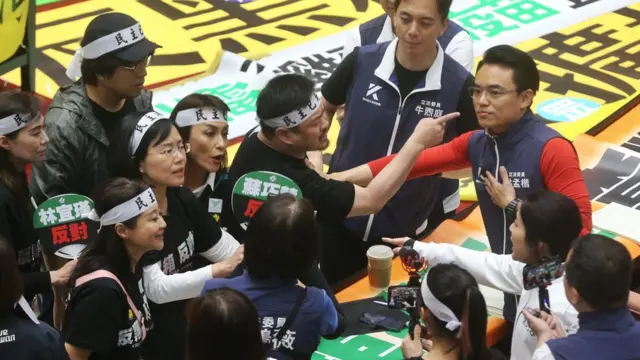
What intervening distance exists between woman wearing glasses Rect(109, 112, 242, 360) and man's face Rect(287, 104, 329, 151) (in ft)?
1.22

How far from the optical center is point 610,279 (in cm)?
262

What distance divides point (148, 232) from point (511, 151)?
4.06 feet

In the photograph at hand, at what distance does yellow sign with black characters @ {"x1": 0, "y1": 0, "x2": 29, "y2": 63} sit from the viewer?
539 cm

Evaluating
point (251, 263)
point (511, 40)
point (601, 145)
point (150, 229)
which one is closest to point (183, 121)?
point (150, 229)

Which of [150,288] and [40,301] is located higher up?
[150,288]

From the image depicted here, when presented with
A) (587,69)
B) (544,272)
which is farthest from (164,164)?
(587,69)

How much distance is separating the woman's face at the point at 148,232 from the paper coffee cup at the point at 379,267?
855mm

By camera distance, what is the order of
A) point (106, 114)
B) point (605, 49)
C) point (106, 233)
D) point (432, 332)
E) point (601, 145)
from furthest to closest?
point (605, 49) < point (601, 145) < point (106, 114) < point (106, 233) < point (432, 332)

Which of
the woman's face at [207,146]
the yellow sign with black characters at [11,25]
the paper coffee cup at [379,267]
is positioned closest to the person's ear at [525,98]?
the paper coffee cup at [379,267]

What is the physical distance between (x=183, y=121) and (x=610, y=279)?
1557 millimetres

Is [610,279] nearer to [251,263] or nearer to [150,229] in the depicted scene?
[251,263]

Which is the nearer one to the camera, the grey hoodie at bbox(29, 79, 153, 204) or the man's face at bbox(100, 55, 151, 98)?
the grey hoodie at bbox(29, 79, 153, 204)

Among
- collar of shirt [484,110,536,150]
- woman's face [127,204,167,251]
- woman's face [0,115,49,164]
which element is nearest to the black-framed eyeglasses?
collar of shirt [484,110,536,150]

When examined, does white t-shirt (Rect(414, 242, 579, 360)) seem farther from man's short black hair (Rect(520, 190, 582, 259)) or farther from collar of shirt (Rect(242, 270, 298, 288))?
collar of shirt (Rect(242, 270, 298, 288))
